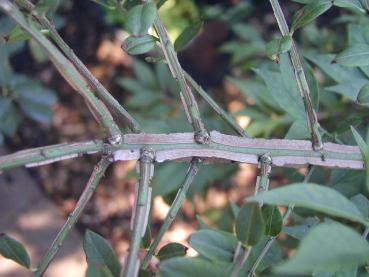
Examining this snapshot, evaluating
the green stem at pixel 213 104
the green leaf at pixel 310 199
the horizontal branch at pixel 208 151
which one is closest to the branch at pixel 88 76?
the horizontal branch at pixel 208 151

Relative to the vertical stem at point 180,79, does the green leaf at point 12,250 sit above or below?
below

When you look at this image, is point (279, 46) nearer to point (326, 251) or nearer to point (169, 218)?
point (169, 218)

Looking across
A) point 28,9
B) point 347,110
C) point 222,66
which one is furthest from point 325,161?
point 222,66

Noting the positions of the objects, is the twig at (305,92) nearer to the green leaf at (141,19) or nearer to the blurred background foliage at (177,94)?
the blurred background foliage at (177,94)

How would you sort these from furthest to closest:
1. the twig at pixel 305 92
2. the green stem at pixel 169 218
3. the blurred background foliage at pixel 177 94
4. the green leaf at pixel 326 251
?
the blurred background foliage at pixel 177 94 < the twig at pixel 305 92 < the green stem at pixel 169 218 < the green leaf at pixel 326 251

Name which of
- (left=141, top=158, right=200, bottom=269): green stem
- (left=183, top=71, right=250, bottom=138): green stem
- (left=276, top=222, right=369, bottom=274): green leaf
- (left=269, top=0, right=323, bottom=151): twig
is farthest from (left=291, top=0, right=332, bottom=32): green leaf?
(left=276, top=222, right=369, bottom=274): green leaf

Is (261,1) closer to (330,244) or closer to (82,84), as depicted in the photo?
(82,84)

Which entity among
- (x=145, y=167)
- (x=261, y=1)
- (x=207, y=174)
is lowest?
(x=145, y=167)
